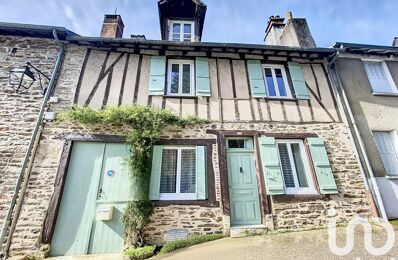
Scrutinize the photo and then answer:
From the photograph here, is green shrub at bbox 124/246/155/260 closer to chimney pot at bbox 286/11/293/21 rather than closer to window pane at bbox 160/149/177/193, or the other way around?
window pane at bbox 160/149/177/193

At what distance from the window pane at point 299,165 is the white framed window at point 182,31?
4.95m

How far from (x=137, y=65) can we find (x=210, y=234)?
16.5 feet

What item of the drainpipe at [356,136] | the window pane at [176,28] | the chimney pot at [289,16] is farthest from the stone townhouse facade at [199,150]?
the window pane at [176,28]

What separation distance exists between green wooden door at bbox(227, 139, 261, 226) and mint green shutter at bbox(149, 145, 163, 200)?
1.75 meters

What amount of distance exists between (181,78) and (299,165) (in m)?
4.18

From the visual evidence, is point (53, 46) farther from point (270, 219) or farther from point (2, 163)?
point (270, 219)

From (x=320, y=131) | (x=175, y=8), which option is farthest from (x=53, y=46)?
(x=320, y=131)

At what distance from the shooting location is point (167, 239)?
15.3 ft

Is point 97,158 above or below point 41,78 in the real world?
below

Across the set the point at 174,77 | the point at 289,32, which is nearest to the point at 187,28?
the point at 174,77

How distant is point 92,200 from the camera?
4836 millimetres

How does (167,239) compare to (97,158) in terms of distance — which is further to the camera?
(97,158)

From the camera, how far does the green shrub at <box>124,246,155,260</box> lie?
4039 millimetres

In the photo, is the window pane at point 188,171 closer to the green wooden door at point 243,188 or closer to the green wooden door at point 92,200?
the green wooden door at point 243,188
